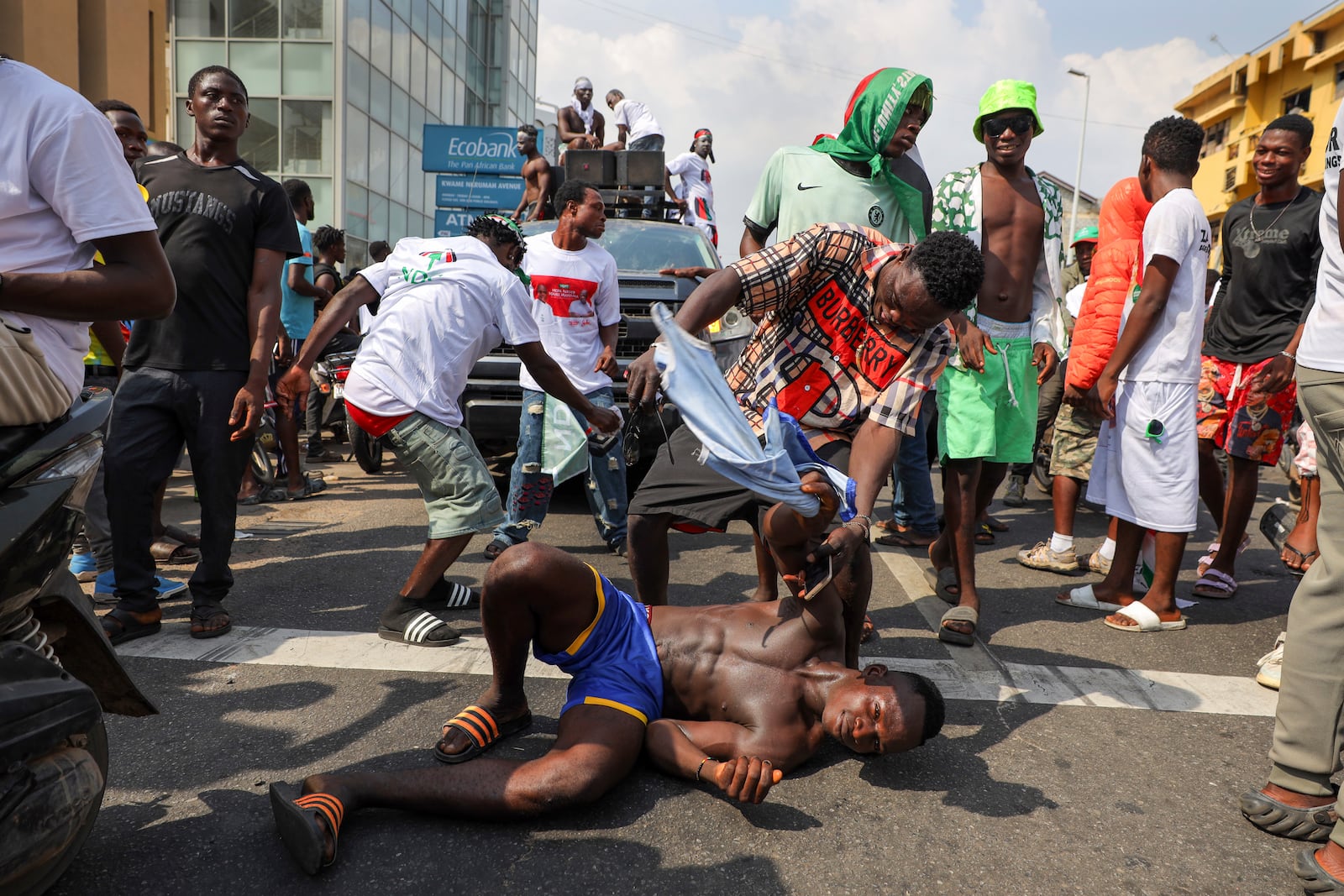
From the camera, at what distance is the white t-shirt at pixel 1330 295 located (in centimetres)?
270

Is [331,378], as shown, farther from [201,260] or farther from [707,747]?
[707,747]

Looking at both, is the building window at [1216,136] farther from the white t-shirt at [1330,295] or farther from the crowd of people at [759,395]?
the white t-shirt at [1330,295]

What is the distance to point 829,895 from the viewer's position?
221 cm

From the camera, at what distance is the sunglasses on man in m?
4.47

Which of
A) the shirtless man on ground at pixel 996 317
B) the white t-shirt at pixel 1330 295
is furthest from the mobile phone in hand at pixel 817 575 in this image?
the shirtless man on ground at pixel 996 317

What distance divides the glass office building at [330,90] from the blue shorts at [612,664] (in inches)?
699

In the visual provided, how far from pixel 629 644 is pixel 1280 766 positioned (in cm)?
188

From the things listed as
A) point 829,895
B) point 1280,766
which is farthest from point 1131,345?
point 829,895

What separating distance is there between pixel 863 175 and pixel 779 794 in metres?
3.00

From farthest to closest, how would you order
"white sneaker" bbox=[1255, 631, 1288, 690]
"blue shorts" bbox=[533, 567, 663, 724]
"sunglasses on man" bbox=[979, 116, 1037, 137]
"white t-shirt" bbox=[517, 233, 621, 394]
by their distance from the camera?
"white t-shirt" bbox=[517, 233, 621, 394] → "sunglasses on man" bbox=[979, 116, 1037, 137] → "white sneaker" bbox=[1255, 631, 1288, 690] → "blue shorts" bbox=[533, 567, 663, 724]

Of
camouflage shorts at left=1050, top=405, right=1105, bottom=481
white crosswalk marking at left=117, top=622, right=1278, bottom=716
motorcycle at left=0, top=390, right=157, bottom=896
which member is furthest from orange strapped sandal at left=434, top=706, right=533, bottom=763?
camouflage shorts at left=1050, top=405, right=1105, bottom=481

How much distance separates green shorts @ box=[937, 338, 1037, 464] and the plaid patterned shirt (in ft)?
3.29

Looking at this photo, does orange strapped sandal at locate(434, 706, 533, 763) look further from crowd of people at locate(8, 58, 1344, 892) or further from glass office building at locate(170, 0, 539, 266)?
glass office building at locate(170, 0, 539, 266)

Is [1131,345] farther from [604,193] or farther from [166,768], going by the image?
[604,193]
